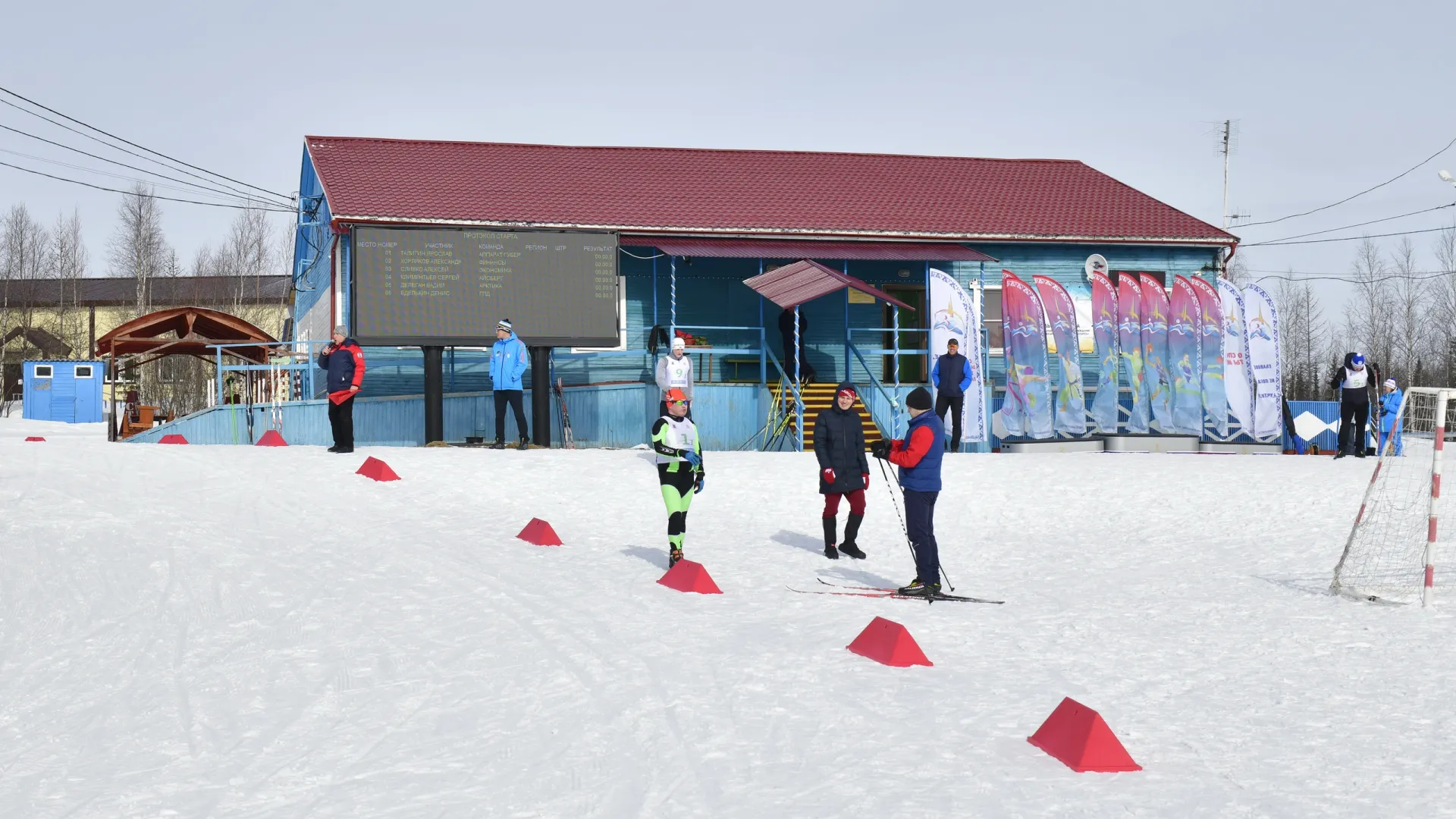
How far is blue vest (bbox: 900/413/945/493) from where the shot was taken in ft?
32.1

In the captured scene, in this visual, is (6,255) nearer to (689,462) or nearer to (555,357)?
(555,357)

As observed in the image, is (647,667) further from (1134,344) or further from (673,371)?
(1134,344)

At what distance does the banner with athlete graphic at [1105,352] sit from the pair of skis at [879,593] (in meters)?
13.1

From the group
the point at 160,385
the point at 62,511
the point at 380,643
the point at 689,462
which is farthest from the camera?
the point at 160,385

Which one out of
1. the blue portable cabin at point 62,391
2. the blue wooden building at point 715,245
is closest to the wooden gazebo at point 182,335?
the blue wooden building at point 715,245

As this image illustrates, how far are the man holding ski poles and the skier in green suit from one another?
178 centimetres

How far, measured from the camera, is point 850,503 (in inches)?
467

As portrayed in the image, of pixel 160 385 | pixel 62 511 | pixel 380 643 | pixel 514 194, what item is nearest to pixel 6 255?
pixel 160 385

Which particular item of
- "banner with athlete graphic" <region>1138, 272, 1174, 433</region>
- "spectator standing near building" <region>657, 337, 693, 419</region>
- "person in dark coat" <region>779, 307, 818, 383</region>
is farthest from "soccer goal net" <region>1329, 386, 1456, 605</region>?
"person in dark coat" <region>779, 307, 818, 383</region>

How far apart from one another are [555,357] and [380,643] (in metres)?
16.7

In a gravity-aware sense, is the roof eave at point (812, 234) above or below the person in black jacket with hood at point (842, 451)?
above

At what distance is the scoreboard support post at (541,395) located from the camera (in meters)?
21.3

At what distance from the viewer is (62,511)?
39.3 feet

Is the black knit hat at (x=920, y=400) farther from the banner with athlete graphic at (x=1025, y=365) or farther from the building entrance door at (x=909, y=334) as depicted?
the building entrance door at (x=909, y=334)
